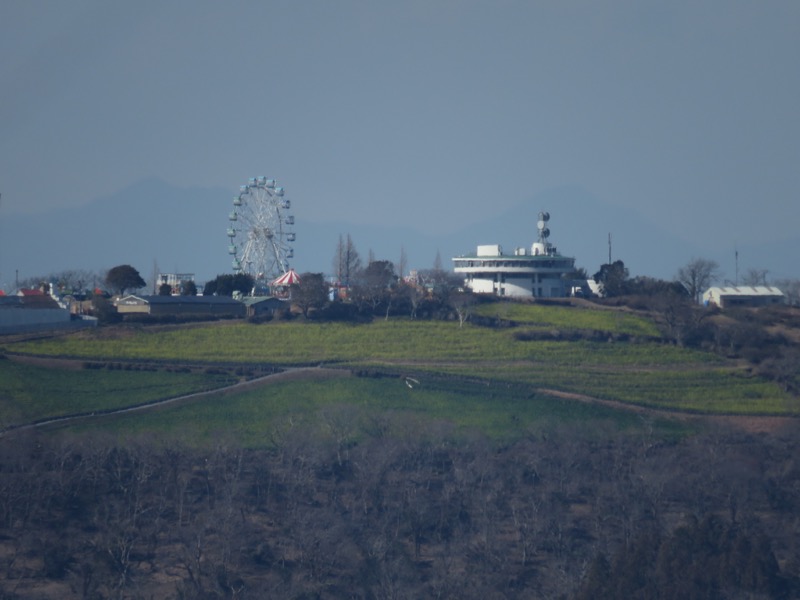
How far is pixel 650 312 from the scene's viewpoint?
58.7 metres

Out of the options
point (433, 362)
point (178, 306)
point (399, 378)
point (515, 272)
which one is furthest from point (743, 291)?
point (178, 306)

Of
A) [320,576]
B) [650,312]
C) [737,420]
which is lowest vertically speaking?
[320,576]

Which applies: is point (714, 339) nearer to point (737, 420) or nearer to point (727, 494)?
point (737, 420)

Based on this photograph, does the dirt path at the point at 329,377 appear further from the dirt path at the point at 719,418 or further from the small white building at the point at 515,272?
the small white building at the point at 515,272

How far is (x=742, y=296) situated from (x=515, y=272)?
16.8 meters

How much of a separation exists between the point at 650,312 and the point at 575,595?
37997mm

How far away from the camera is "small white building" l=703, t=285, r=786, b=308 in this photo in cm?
6969

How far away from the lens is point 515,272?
67.8 metres

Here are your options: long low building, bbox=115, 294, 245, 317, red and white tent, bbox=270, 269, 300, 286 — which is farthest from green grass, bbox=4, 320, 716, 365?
red and white tent, bbox=270, 269, 300, 286

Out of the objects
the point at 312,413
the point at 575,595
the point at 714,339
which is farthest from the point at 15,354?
the point at 714,339

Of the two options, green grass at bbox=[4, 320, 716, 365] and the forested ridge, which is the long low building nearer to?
green grass at bbox=[4, 320, 716, 365]

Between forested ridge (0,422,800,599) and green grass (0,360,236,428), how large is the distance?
5183 millimetres

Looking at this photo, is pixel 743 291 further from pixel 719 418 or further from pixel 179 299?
pixel 179 299

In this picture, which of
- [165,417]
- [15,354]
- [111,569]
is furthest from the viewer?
[15,354]
